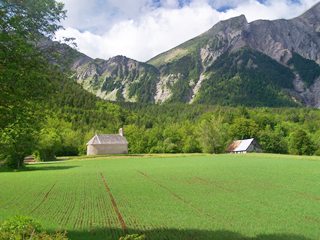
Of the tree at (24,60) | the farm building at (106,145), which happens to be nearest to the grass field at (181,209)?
the tree at (24,60)

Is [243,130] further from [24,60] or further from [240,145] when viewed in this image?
[24,60]

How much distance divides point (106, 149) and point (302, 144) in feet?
237

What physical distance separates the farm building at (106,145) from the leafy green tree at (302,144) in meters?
64.0

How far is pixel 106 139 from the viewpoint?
15700 centimetres

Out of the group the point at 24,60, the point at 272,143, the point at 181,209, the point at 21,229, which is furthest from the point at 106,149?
the point at 21,229

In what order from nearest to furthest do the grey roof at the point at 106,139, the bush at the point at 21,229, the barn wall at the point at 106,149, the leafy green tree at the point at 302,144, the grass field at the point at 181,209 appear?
the bush at the point at 21,229
the grass field at the point at 181,209
the leafy green tree at the point at 302,144
the barn wall at the point at 106,149
the grey roof at the point at 106,139

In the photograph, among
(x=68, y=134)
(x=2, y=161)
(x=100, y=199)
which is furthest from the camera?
(x=68, y=134)

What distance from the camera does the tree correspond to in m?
15.4

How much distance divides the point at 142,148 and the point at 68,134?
30841 mm

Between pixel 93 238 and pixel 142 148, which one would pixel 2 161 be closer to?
pixel 93 238

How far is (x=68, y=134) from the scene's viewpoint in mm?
164625

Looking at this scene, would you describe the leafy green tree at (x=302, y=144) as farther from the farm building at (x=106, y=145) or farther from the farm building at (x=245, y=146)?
the farm building at (x=106, y=145)

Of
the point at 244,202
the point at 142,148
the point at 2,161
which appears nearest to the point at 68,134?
the point at 142,148

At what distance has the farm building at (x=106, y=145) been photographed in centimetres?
15438
